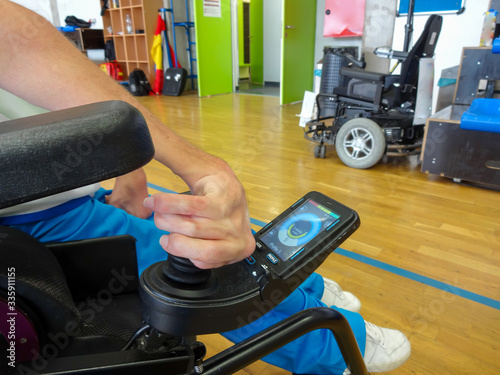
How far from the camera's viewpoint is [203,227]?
0.34 m

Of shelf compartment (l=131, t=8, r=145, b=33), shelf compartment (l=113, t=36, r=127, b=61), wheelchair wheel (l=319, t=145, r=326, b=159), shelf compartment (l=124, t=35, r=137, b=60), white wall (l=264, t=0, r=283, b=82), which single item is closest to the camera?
wheelchair wheel (l=319, t=145, r=326, b=159)

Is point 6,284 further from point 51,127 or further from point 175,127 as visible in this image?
point 175,127

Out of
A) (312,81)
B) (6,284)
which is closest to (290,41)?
(312,81)

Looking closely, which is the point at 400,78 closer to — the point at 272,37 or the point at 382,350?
the point at 382,350

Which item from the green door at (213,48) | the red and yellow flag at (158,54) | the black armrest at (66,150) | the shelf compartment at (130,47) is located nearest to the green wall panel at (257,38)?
the green door at (213,48)

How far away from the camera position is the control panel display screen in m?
0.47

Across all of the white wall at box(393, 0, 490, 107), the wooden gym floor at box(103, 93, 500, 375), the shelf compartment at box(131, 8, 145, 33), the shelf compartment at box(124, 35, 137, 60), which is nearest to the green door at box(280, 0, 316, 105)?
the white wall at box(393, 0, 490, 107)

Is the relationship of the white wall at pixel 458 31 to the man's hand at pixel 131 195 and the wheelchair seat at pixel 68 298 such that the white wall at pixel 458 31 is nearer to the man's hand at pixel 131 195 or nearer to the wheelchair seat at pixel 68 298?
the man's hand at pixel 131 195

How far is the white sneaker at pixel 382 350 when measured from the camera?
0.76 meters

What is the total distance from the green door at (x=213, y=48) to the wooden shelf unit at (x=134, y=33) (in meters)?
1.09

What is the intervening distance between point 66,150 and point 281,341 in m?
0.37

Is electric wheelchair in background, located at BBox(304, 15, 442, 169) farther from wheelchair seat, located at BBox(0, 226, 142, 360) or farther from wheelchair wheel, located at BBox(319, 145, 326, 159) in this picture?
wheelchair seat, located at BBox(0, 226, 142, 360)

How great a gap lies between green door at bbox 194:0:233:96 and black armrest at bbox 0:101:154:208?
5.79 metres

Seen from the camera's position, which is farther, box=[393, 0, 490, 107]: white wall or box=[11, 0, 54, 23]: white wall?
box=[393, 0, 490, 107]: white wall
